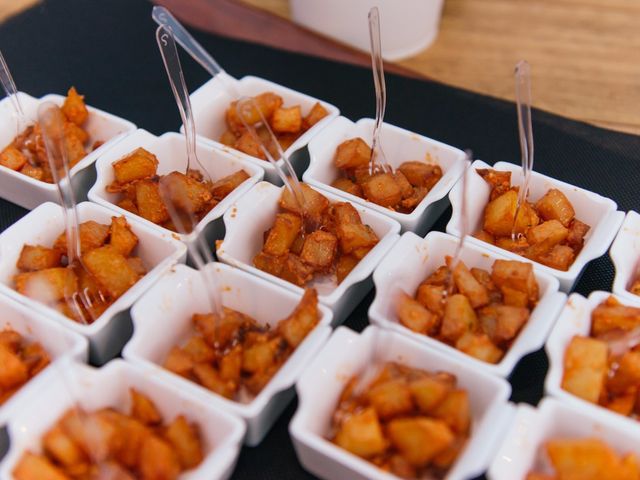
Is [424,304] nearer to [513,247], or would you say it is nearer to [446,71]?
[513,247]

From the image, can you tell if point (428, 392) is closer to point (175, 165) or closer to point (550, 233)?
point (550, 233)

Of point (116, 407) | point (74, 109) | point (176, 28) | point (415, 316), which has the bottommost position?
point (116, 407)

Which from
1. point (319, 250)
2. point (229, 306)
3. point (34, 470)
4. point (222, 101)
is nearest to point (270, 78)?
point (222, 101)

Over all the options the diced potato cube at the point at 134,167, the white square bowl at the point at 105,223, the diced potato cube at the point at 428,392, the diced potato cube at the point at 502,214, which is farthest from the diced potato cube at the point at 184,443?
the diced potato cube at the point at 502,214

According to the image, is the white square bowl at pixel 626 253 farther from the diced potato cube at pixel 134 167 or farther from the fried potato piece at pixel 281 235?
the diced potato cube at pixel 134 167

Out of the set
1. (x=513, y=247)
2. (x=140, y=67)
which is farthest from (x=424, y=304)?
(x=140, y=67)
